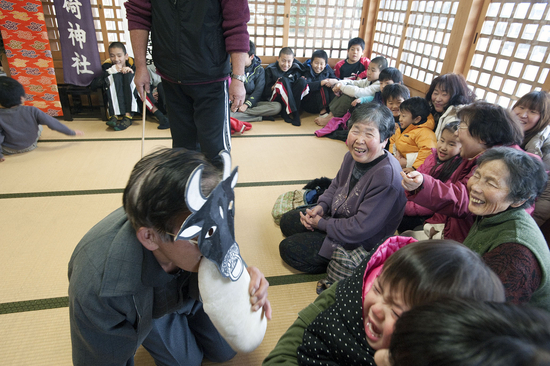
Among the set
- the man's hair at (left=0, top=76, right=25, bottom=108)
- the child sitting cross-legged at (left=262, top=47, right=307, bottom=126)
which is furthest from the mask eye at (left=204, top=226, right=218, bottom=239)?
the child sitting cross-legged at (left=262, top=47, right=307, bottom=126)

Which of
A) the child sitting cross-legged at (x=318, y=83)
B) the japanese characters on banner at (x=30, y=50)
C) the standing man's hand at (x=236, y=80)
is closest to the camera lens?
the standing man's hand at (x=236, y=80)

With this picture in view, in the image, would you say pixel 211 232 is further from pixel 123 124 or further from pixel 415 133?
pixel 123 124

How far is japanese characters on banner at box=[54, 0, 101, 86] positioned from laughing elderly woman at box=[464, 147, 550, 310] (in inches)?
167

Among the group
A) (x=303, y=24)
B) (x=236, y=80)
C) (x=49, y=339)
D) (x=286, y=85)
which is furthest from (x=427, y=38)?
(x=49, y=339)

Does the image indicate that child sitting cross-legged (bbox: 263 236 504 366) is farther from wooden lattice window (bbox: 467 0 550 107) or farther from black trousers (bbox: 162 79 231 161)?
wooden lattice window (bbox: 467 0 550 107)

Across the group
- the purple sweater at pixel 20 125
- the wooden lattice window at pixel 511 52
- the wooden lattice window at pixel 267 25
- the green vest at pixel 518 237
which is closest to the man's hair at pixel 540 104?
the wooden lattice window at pixel 511 52

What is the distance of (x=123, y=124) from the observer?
380cm

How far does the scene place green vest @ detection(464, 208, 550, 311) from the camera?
3.47 feet

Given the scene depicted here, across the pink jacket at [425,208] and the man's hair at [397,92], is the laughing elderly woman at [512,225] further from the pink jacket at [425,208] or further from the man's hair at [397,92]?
the man's hair at [397,92]

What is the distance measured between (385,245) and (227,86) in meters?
1.48

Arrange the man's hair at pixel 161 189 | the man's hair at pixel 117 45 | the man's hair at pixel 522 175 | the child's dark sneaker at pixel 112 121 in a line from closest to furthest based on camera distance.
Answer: the man's hair at pixel 161 189 < the man's hair at pixel 522 175 < the child's dark sneaker at pixel 112 121 < the man's hair at pixel 117 45

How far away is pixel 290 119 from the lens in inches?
174

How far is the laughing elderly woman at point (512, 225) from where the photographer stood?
1031 millimetres

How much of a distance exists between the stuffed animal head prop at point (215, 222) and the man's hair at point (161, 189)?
0.13 ft
